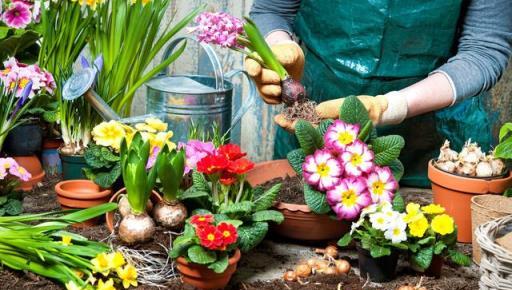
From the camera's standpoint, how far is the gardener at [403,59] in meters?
2.21

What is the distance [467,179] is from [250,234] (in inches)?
24.3

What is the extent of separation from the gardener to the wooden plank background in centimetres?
47

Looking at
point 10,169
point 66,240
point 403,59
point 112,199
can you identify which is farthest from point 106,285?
point 403,59

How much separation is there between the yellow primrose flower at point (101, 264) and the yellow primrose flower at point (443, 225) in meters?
0.72

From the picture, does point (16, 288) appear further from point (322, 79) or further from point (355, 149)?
point (322, 79)

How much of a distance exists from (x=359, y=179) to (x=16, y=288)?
787mm

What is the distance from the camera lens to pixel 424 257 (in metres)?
1.70

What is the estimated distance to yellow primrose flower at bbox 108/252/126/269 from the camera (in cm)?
159

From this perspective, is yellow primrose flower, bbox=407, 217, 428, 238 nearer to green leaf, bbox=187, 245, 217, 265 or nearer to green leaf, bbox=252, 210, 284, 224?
green leaf, bbox=252, 210, 284, 224

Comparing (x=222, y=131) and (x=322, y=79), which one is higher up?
(x=322, y=79)

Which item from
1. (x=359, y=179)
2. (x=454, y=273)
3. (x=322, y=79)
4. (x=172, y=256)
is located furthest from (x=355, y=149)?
(x=322, y=79)

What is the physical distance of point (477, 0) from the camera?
2.29 metres

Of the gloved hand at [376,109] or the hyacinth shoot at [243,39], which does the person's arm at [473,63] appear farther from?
the hyacinth shoot at [243,39]

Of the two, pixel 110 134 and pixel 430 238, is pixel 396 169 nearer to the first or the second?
pixel 430 238
